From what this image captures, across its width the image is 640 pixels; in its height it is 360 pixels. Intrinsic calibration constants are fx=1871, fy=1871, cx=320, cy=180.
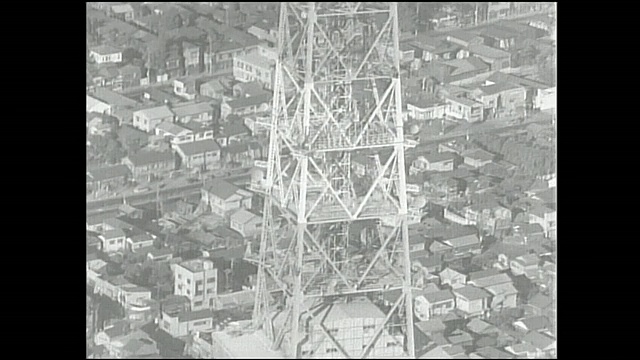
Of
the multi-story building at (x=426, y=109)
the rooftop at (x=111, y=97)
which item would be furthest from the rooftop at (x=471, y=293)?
the rooftop at (x=111, y=97)

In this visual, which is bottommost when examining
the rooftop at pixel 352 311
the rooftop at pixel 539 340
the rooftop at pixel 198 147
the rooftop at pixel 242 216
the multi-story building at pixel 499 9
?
the rooftop at pixel 539 340

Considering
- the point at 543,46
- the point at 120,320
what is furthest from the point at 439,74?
the point at 120,320

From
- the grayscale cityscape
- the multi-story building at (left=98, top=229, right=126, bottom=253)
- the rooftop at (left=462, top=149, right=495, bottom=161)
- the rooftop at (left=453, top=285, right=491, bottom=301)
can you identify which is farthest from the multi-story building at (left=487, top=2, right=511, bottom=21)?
the multi-story building at (left=98, top=229, right=126, bottom=253)

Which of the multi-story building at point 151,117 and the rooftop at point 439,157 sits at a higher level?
the multi-story building at point 151,117

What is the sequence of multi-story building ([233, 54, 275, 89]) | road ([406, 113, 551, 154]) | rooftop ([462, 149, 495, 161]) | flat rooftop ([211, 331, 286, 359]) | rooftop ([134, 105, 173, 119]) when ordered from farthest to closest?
rooftop ([462, 149, 495, 161]) < road ([406, 113, 551, 154]) < rooftop ([134, 105, 173, 119]) < multi-story building ([233, 54, 275, 89]) < flat rooftop ([211, 331, 286, 359])

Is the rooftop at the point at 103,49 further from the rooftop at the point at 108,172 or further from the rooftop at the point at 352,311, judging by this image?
the rooftop at the point at 352,311

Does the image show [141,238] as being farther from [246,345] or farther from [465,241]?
[465,241]

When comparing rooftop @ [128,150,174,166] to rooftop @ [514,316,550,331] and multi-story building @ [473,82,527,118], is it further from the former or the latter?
rooftop @ [514,316,550,331]
